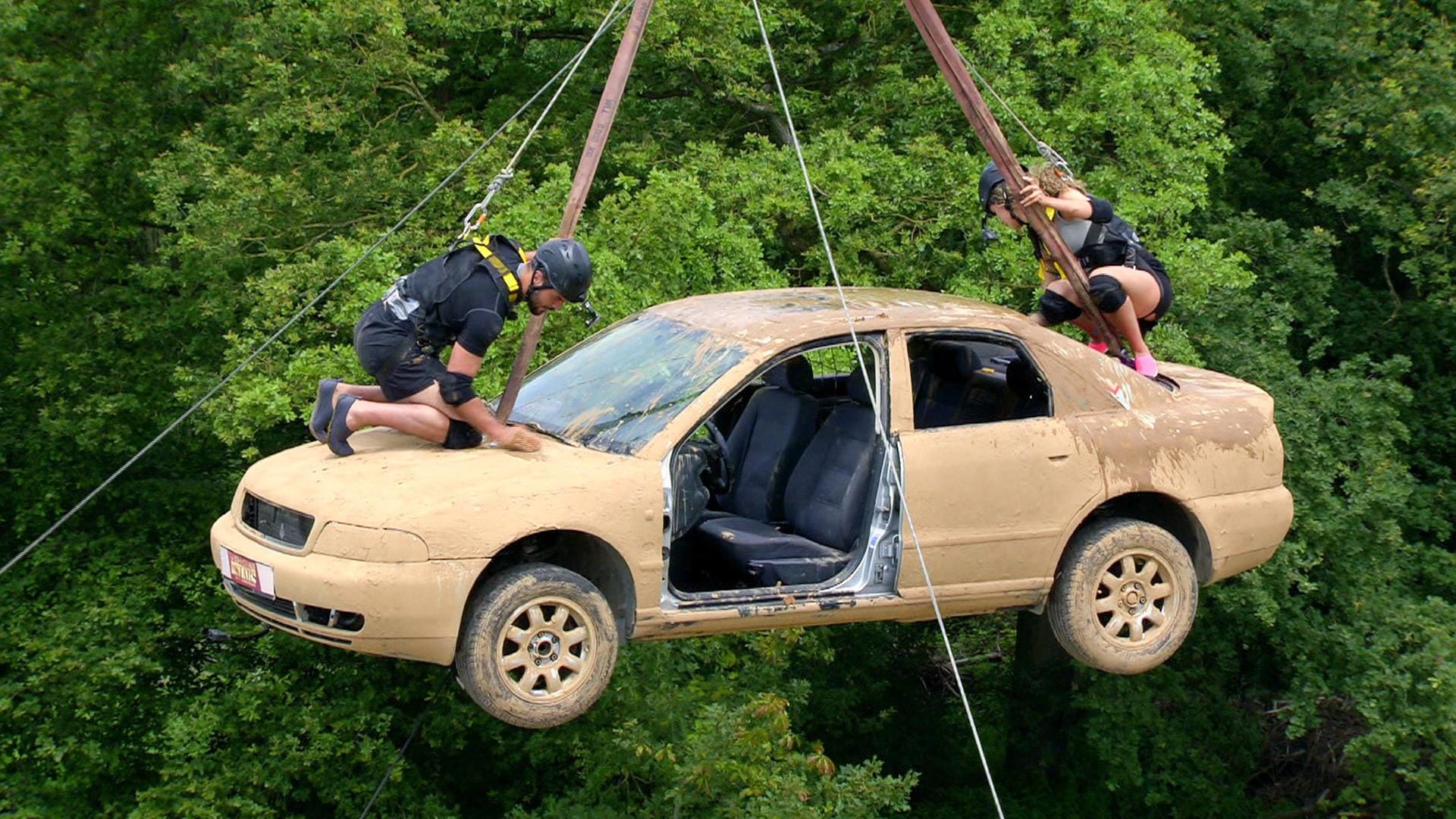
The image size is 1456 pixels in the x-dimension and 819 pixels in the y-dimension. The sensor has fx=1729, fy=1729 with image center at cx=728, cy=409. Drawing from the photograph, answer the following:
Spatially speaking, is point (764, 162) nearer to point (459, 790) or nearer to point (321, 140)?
point (321, 140)

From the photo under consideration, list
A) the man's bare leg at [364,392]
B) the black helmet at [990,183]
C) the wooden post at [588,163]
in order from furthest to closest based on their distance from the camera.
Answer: the black helmet at [990,183] → the man's bare leg at [364,392] → the wooden post at [588,163]

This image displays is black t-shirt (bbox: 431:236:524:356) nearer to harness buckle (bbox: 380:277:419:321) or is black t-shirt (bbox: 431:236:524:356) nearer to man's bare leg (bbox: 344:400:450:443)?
harness buckle (bbox: 380:277:419:321)

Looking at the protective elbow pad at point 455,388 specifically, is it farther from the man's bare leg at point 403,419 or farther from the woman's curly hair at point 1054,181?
the woman's curly hair at point 1054,181

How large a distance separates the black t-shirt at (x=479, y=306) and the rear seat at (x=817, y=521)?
135cm

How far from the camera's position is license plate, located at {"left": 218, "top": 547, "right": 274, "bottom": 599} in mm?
6289

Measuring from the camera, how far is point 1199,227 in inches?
726

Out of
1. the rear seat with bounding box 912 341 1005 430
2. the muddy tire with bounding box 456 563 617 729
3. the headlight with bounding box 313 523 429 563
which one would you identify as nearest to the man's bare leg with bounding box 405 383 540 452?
the muddy tire with bounding box 456 563 617 729

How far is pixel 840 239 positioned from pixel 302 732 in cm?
648

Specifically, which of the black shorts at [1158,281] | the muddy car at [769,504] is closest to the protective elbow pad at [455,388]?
the muddy car at [769,504]

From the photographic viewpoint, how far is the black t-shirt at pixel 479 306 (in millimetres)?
6879

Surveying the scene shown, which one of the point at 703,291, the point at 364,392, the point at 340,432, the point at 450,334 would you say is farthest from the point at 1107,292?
the point at 703,291

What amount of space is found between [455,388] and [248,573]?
105cm

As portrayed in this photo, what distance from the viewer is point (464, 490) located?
6.27m

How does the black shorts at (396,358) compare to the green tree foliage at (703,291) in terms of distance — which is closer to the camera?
the black shorts at (396,358)
